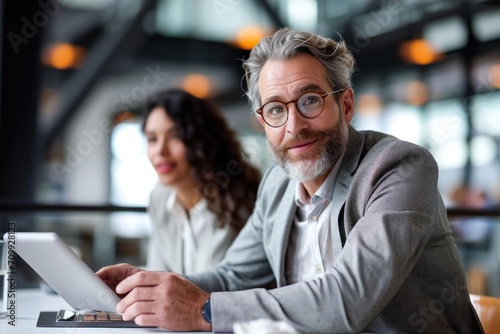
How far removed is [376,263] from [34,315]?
988 millimetres

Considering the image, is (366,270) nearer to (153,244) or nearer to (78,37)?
(153,244)

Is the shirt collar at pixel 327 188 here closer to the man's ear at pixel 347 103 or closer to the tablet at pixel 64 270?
the man's ear at pixel 347 103

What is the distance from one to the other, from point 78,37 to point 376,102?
3780mm

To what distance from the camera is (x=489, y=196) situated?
732 centimetres

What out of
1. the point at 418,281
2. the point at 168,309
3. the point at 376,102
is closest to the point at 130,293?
the point at 168,309

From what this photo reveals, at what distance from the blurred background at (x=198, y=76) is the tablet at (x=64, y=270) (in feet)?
14.6

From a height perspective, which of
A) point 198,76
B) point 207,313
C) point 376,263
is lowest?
point 207,313

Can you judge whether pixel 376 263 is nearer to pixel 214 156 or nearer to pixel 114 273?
pixel 114 273

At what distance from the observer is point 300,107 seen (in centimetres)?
188

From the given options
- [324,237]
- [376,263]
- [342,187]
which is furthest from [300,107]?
[376,263]

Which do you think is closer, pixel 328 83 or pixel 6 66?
pixel 328 83

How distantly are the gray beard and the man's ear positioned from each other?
0.06m

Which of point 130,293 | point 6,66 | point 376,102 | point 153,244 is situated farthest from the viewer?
point 376,102

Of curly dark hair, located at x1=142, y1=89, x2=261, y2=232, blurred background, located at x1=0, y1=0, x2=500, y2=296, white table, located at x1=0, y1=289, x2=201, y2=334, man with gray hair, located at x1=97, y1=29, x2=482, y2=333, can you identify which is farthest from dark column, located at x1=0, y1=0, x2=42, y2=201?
man with gray hair, located at x1=97, y1=29, x2=482, y2=333
